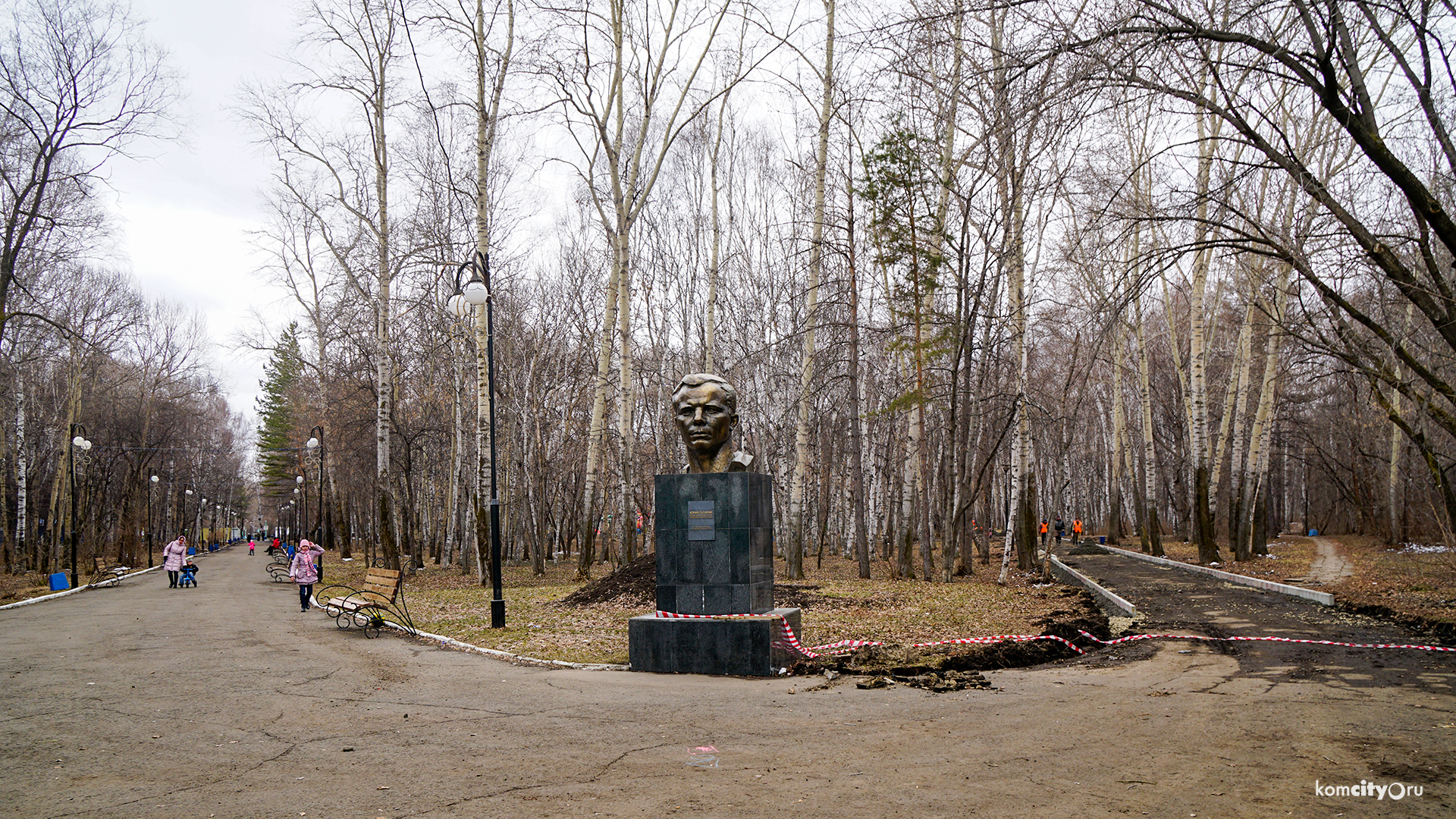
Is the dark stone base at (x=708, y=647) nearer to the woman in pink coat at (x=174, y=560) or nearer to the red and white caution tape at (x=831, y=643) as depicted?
the red and white caution tape at (x=831, y=643)

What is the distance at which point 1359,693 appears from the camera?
7.21m

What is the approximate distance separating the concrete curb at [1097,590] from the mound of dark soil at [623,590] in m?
7.60

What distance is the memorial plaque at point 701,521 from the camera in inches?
368

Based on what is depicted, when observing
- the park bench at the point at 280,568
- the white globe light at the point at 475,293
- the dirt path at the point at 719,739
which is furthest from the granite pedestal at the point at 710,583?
the park bench at the point at 280,568

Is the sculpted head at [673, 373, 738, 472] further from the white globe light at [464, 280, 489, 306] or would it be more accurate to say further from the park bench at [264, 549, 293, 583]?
the park bench at [264, 549, 293, 583]

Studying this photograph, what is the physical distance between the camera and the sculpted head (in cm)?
966

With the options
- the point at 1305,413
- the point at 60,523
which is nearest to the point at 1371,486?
the point at 1305,413

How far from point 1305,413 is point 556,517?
41248 millimetres

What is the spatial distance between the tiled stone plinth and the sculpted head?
350mm

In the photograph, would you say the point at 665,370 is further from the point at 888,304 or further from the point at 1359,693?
the point at 1359,693

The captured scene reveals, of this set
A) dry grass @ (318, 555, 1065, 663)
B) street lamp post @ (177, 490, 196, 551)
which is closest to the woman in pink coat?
dry grass @ (318, 555, 1065, 663)

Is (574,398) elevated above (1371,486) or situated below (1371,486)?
above

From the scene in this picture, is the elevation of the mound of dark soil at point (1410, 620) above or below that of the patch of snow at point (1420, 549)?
above

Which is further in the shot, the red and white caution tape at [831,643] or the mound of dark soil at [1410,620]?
the mound of dark soil at [1410,620]
